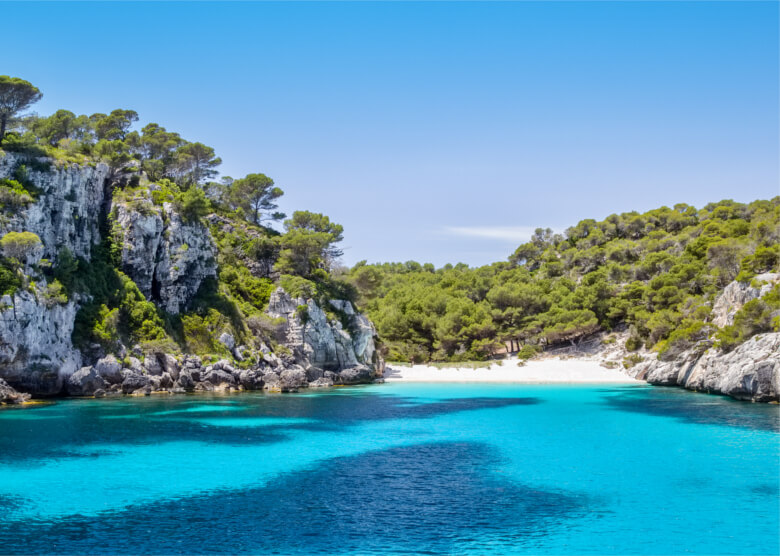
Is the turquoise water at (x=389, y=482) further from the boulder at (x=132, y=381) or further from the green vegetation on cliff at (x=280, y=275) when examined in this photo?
the green vegetation on cliff at (x=280, y=275)

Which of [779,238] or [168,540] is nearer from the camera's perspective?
[168,540]

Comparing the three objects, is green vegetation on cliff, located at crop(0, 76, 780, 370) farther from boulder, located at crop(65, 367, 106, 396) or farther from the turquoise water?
the turquoise water

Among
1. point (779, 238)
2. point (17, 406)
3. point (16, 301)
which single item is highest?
point (779, 238)

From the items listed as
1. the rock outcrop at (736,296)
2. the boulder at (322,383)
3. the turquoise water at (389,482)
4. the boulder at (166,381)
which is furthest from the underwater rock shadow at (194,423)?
the rock outcrop at (736,296)

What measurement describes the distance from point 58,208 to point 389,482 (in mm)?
42497

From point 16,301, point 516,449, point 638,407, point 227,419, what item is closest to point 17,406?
point 16,301

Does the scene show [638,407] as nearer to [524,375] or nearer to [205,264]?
[524,375]

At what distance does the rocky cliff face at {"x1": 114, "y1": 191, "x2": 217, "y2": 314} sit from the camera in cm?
5478

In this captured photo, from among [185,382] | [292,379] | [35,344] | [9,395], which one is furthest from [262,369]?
[9,395]

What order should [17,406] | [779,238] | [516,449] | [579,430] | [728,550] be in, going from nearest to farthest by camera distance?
[728,550] < [516,449] < [579,430] < [17,406] < [779,238]

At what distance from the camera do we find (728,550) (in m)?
13.9

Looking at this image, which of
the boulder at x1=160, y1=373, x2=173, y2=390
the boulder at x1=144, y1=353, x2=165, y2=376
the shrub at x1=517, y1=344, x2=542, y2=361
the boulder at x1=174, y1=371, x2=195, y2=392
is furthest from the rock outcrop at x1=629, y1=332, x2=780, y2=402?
the boulder at x1=144, y1=353, x2=165, y2=376

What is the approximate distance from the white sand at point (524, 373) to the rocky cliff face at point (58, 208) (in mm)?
37126

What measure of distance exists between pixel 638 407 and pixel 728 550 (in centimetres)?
2829
